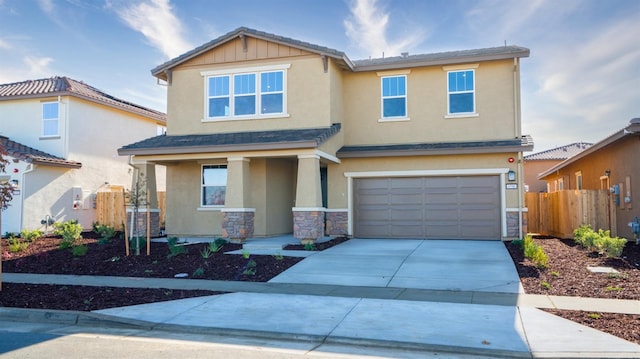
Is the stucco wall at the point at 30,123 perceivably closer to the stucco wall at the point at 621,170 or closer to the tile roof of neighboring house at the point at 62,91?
the tile roof of neighboring house at the point at 62,91

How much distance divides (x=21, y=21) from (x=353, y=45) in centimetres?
1068

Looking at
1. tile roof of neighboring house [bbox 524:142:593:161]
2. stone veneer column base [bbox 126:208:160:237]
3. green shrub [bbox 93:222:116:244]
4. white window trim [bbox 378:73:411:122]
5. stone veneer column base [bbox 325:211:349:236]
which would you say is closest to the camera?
green shrub [bbox 93:222:116:244]

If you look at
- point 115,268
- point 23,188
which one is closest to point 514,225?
point 115,268

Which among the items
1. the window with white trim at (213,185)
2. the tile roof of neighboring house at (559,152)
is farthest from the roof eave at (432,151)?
the tile roof of neighboring house at (559,152)

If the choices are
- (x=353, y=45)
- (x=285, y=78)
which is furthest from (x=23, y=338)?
(x=353, y=45)

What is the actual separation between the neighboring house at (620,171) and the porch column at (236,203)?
11319 mm

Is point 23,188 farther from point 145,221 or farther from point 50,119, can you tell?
point 145,221

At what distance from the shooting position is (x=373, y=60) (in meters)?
18.9

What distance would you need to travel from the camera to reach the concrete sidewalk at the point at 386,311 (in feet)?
21.8

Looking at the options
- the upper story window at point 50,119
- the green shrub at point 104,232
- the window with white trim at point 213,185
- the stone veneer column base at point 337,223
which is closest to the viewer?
the green shrub at point 104,232

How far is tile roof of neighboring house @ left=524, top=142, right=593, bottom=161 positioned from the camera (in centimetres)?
3656

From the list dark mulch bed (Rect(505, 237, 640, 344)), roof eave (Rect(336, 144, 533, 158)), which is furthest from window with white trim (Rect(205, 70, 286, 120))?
dark mulch bed (Rect(505, 237, 640, 344))

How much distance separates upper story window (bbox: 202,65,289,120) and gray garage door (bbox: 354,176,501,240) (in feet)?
13.0

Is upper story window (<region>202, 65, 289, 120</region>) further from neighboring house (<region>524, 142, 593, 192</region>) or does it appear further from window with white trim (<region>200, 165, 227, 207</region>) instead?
neighboring house (<region>524, 142, 593, 192</region>)
